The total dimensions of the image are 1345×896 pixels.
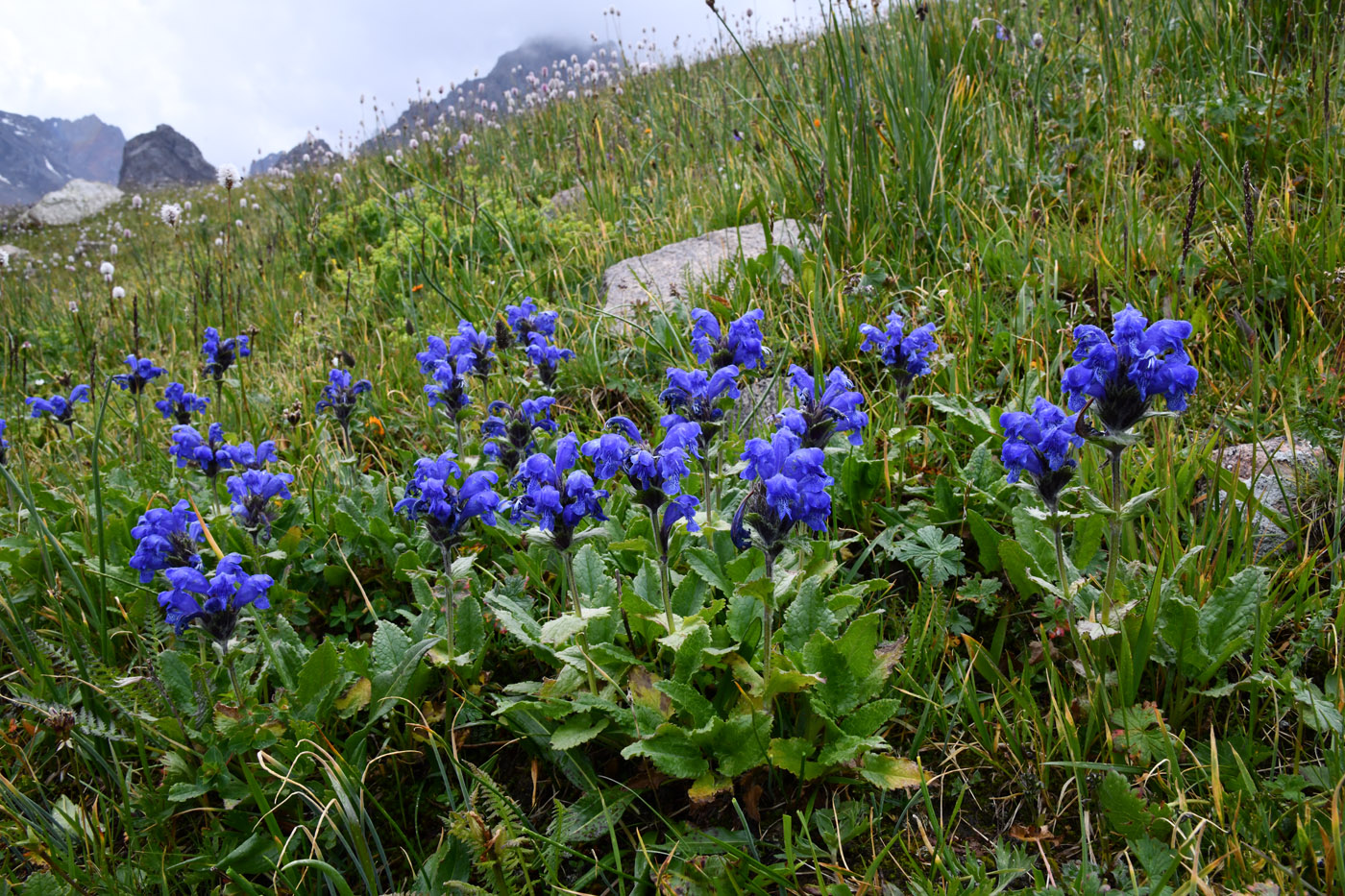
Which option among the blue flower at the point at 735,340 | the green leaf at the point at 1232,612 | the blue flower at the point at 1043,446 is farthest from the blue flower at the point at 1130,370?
the blue flower at the point at 735,340

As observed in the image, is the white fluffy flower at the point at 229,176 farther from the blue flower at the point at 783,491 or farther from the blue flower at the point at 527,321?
the blue flower at the point at 783,491

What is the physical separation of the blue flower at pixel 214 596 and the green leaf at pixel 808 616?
4.40ft

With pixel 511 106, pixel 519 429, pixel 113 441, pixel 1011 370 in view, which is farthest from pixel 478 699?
pixel 511 106

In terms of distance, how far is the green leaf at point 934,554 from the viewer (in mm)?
2078

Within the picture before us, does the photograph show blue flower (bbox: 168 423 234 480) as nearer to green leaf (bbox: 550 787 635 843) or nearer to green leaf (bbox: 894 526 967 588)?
green leaf (bbox: 550 787 635 843)

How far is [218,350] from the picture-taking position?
3.72 meters

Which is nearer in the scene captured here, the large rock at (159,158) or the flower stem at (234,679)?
the flower stem at (234,679)

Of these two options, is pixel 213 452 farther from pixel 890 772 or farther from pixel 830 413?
pixel 890 772

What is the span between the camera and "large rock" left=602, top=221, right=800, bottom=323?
4.14 metres

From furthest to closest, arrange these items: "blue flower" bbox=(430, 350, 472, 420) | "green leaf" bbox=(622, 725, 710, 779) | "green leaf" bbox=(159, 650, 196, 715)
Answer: "blue flower" bbox=(430, 350, 472, 420)
"green leaf" bbox=(159, 650, 196, 715)
"green leaf" bbox=(622, 725, 710, 779)

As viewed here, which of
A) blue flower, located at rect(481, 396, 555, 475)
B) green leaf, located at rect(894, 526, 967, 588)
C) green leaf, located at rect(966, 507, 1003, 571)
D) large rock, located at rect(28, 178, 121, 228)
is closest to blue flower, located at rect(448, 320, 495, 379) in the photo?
blue flower, located at rect(481, 396, 555, 475)

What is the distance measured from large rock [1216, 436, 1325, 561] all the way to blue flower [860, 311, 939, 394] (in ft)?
2.77

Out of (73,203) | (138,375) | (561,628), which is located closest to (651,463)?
(561,628)

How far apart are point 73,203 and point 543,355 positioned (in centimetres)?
2688
